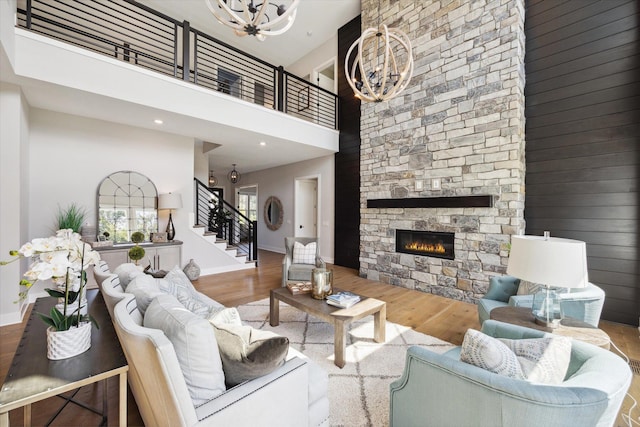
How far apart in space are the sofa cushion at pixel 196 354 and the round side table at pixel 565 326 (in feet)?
6.18

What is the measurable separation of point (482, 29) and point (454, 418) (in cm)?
492

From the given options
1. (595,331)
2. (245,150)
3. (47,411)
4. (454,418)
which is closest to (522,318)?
(595,331)

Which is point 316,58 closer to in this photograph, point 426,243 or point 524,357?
point 426,243

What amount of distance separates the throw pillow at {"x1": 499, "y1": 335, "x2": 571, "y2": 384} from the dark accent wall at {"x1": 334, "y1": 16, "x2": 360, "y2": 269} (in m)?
4.76

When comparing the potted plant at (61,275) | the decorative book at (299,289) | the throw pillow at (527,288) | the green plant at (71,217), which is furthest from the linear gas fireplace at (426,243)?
the green plant at (71,217)

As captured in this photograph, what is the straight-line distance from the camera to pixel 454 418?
112 centimetres

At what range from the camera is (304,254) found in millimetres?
4375

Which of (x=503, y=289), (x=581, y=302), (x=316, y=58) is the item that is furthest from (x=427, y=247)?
(x=316, y=58)

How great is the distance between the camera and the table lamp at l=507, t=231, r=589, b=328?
1.53m

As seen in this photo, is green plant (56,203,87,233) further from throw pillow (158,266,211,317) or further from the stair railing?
throw pillow (158,266,211,317)

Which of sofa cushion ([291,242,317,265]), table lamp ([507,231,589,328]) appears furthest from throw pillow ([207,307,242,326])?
sofa cushion ([291,242,317,265])

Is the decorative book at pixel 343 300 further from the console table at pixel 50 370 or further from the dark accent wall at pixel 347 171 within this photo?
the dark accent wall at pixel 347 171

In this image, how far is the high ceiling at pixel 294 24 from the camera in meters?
5.76

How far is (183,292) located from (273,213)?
670 centimetres
